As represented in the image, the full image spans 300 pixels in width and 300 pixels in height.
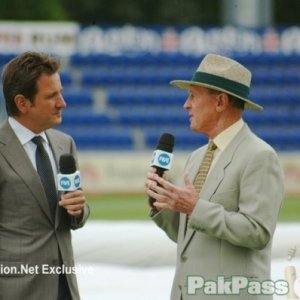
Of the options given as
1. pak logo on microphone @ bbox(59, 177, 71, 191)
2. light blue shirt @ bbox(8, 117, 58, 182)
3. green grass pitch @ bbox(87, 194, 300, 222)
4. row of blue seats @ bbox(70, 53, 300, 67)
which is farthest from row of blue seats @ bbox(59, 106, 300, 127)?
pak logo on microphone @ bbox(59, 177, 71, 191)

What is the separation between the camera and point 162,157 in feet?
12.6

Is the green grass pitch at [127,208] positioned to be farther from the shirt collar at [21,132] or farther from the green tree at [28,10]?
the green tree at [28,10]

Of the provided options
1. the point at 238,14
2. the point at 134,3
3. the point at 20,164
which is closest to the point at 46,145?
the point at 20,164

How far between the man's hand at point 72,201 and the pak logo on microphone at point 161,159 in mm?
314

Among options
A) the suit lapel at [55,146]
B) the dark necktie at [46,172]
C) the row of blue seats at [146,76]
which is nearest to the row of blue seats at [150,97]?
the row of blue seats at [146,76]

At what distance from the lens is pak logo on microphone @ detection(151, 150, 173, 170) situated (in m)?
3.84

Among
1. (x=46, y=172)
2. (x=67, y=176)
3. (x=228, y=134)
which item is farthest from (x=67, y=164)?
(x=228, y=134)

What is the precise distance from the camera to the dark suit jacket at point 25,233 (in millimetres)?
3912

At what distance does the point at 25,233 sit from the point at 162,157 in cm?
62

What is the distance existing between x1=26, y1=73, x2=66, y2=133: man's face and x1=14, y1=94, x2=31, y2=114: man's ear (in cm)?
2

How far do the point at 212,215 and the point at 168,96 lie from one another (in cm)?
1950

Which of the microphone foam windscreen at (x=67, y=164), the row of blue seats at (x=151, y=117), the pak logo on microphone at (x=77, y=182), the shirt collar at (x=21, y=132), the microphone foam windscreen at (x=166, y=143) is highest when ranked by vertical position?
the shirt collar at (x=21, y=132)

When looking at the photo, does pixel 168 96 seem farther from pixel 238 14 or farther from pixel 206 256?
pixel 206 256

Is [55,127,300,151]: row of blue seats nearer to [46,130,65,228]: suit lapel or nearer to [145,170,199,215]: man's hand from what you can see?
[46,130,65,228]: suit lapel
